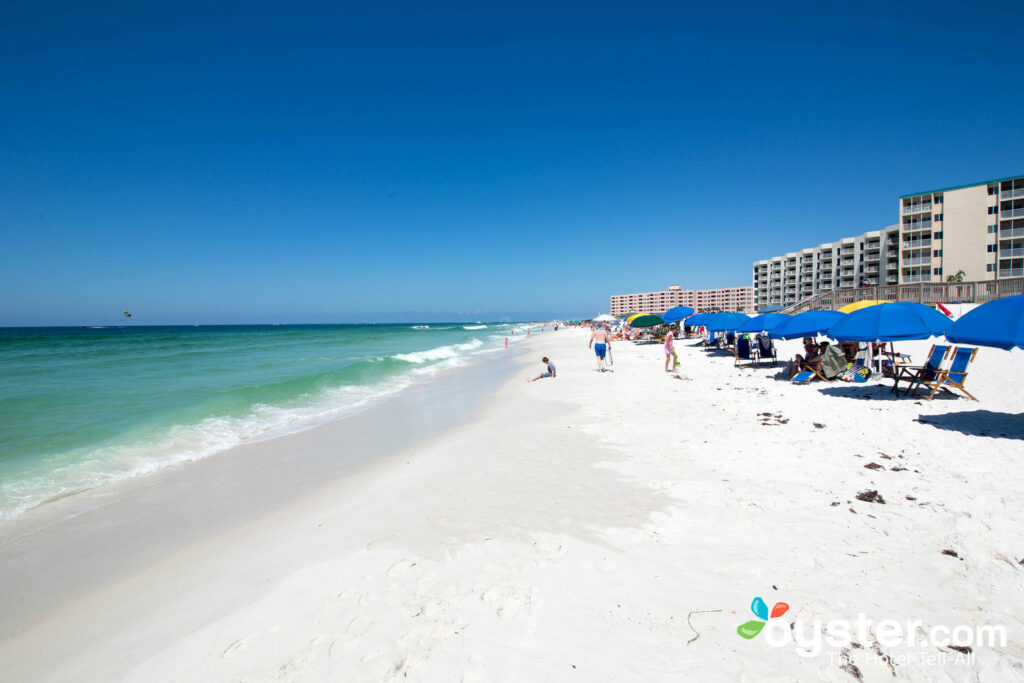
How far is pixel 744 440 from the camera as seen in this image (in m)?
6.43

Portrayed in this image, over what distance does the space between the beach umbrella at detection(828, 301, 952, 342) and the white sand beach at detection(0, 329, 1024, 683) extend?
205 cm

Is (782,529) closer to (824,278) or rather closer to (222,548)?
(222,548)

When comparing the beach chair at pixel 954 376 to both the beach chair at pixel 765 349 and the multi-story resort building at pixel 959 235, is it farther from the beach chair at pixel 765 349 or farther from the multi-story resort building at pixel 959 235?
the multi-story resort building at pixel 959 235

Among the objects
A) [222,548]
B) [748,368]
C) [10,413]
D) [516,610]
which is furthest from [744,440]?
[10,413]

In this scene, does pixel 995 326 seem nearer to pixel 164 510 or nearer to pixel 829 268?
pixel 164 510

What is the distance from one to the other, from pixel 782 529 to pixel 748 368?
12242 mm

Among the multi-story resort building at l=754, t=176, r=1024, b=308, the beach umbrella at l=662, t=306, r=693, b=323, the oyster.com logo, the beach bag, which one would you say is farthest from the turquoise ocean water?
the multi-story resort building at l=754, t=176, r=1024, b=308

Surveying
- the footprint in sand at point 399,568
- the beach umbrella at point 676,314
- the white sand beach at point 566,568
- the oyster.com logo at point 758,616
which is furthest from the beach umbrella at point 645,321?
the footprint in sand at point 399,568

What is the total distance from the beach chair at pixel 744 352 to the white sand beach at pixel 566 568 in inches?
348

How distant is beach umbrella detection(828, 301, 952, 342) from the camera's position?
812cm

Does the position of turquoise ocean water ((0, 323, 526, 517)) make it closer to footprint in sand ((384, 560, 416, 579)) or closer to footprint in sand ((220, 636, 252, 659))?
footprint in sand ((220, 636, 252, 659))

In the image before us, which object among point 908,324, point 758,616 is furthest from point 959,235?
point 758,616

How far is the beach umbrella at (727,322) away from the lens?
16.7 m

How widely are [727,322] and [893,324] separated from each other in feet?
30.1
